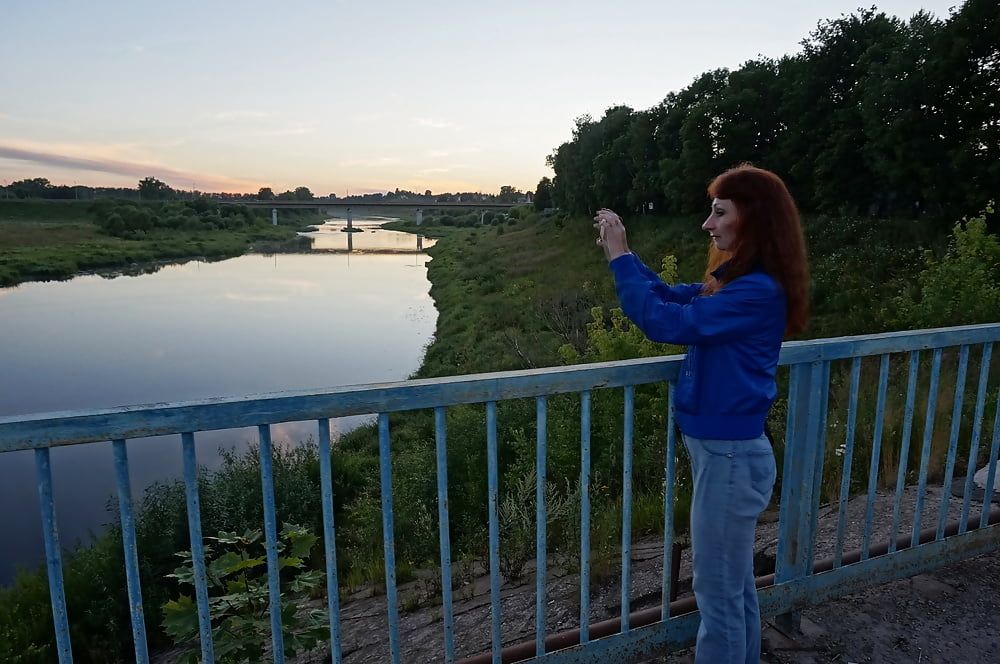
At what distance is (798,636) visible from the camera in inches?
115

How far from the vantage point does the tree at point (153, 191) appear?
101m

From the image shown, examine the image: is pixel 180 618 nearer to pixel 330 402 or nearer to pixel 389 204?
pixel 330 402

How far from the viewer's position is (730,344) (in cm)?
202

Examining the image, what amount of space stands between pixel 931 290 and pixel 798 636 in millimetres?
6536

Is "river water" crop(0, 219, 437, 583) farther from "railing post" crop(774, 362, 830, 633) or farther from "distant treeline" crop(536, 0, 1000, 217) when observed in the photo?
"distant treeline" crop(536, 0, 1000, 217)

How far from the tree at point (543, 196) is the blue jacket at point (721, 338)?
226 feet

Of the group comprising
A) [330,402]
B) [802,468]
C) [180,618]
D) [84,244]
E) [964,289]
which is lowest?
[84,244]

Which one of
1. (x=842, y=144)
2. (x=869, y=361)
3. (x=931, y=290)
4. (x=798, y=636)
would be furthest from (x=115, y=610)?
(x=842, y=144)

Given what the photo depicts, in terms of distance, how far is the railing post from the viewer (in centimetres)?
261

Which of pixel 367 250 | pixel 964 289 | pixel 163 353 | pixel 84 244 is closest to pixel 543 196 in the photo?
pixel 367 250

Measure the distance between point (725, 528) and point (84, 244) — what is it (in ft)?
210

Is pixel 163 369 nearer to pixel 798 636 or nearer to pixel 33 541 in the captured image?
pixel 33 541

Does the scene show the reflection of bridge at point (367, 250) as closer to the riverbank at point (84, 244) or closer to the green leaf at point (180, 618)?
the riverbank at point (84, 244)

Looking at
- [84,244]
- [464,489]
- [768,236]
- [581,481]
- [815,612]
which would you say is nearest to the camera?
[768,236]
